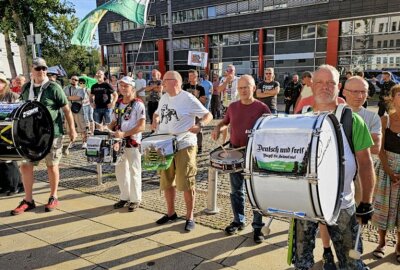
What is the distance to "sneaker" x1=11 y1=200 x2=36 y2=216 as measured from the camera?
4.44m

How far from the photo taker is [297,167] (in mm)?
2043

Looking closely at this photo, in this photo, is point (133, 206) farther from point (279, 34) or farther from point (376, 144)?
point (279, 34)

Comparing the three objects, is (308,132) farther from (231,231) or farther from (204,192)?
(204,192)

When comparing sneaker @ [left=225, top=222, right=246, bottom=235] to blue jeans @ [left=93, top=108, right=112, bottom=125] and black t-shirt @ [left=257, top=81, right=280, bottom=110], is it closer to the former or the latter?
black t-shirt @ [left=257, top=81, right=280, bottom=110]

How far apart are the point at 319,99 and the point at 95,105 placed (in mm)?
6588

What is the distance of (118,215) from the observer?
14.5 ft

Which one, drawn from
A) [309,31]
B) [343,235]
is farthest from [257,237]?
[309,31]

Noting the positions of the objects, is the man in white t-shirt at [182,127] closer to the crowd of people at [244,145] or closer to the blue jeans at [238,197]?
the crowd of people at [244,145]

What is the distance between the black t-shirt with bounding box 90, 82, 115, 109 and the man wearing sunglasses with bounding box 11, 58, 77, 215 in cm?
345

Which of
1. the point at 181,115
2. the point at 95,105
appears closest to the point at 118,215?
the point at 181,115

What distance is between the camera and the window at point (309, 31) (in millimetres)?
26891

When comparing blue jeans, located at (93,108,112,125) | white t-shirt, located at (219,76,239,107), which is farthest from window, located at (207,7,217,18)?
blue jeans, located at (93,108,112,125)

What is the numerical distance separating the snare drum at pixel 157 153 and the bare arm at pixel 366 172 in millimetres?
1914


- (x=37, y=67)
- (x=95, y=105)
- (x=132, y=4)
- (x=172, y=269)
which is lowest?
(x=172, y=269)
